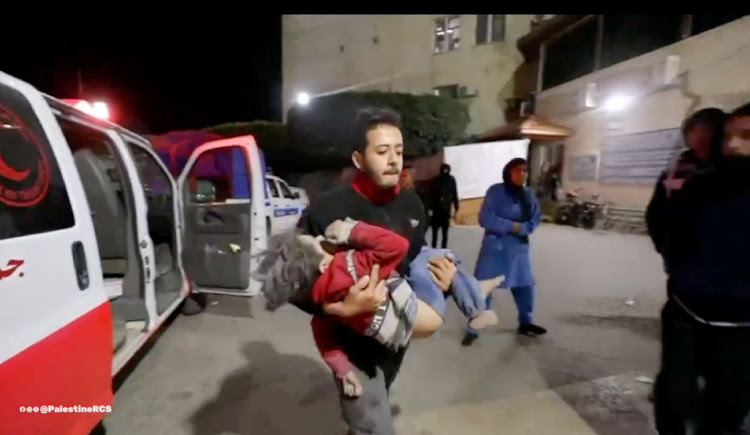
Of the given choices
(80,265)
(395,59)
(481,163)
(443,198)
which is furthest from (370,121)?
(395,59)

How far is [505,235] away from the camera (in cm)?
392

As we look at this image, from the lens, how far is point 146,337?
310cm

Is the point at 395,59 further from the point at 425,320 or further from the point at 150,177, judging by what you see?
the point at 425,320

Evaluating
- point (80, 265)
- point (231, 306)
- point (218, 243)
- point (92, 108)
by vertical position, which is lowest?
point (231, 306)

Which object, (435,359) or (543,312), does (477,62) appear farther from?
(435,359)

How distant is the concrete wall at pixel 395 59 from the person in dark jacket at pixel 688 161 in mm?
16944

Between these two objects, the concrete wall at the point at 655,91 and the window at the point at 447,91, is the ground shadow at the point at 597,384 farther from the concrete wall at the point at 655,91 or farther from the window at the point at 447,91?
the window at the point at 447,91

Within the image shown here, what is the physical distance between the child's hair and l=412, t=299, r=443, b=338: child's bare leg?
37 cm

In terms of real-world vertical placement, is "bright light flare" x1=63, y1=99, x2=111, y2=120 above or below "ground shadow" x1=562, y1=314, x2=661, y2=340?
above

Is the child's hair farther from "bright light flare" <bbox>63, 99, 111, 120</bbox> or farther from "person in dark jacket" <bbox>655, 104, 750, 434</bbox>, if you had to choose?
"bright light flare" <bbox>63, 99, 111, 120</bbox>

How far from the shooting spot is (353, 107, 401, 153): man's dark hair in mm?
1592

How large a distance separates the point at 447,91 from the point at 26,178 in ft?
64.0

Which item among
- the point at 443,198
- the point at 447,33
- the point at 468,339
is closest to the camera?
the point at 468,339

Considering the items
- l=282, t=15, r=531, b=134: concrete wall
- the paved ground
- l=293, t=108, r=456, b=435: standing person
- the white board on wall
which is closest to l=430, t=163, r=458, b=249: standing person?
the paved ground
